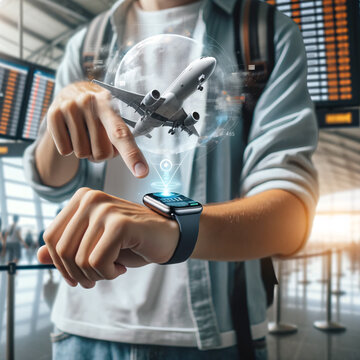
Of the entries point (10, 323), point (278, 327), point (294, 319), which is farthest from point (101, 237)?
point (294, 319)

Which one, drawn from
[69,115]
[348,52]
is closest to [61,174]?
[69,115]

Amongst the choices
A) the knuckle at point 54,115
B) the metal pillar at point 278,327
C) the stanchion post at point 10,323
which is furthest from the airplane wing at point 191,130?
the metal pillar at point 278,327

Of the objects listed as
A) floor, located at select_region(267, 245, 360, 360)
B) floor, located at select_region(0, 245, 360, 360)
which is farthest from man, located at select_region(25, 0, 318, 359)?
floor, located at select_region(267, 245, 360, 360)

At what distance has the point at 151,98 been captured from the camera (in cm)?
29

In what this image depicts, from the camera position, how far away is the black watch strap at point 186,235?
27cm

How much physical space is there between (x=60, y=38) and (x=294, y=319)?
7.56 feet

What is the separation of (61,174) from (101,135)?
0.29 feet

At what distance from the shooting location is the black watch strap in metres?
0.27

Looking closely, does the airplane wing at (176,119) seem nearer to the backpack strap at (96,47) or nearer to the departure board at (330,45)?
the backpack strap at (96,47)

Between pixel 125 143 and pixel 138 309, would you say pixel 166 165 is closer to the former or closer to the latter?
pixel 125 143

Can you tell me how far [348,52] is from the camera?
45 centimetres

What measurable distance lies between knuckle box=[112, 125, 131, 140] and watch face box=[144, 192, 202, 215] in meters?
0.05

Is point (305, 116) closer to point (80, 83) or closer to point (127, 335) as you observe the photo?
point (80, 83)

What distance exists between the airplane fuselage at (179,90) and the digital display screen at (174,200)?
6 centimetres
